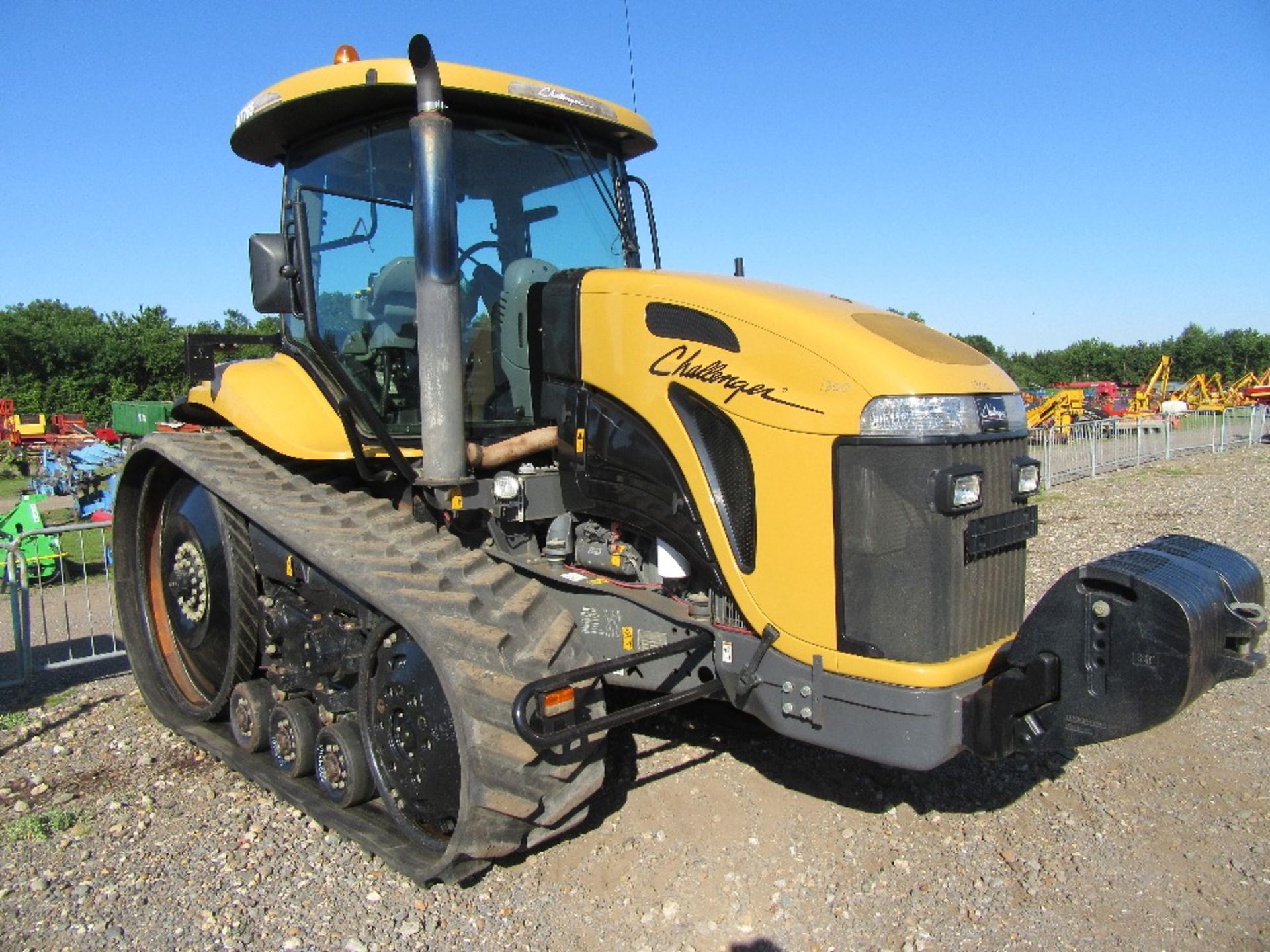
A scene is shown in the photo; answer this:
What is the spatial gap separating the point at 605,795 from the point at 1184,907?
2.25 meters

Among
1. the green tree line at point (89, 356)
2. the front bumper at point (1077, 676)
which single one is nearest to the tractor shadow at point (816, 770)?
the front bumper at point (1077, 676)

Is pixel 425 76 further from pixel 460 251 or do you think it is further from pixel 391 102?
pixel 460 251

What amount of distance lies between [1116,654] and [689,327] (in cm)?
176

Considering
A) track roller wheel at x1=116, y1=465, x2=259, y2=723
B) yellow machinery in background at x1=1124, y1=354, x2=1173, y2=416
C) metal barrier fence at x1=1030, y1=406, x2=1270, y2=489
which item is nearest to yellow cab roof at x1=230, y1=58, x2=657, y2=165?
track roller wheel at x1=116, y1=465, x2=259, y2=723

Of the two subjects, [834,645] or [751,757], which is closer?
[834,645]

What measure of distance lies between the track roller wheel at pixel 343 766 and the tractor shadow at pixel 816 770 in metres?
0.95

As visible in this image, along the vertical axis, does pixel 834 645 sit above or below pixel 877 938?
above

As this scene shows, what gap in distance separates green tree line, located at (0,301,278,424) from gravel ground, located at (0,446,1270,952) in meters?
37.6

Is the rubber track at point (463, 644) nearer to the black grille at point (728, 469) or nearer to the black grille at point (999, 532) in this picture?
the black grille at point (728, 469)

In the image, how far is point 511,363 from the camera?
13.9ft

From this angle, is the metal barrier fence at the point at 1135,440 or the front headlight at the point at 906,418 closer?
the front headlight at the point at 906,418

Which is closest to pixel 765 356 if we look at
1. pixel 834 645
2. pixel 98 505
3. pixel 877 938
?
pixel 834 645

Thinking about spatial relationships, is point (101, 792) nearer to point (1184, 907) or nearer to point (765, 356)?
point (765, 356)

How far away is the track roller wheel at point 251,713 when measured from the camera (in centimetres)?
464
